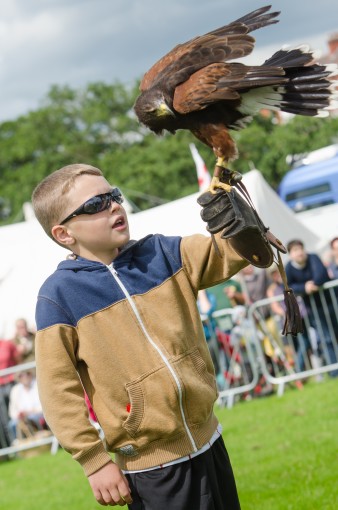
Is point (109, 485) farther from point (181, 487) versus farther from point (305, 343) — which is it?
point (305, 343)

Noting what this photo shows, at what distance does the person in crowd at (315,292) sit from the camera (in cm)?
959

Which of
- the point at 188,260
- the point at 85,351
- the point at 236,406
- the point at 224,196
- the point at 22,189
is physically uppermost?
the point at 22,189

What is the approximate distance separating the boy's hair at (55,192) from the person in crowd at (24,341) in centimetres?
784

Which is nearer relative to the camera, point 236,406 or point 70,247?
point 70,247

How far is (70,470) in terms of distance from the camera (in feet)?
25.4

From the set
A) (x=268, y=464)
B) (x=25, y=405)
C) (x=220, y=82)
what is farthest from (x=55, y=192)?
(x=25, y=405)

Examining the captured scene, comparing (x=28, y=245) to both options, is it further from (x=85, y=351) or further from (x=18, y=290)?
(x=85, y=351)

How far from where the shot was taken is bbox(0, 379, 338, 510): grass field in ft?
17.2

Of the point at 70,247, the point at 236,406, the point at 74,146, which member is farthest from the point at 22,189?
the point at 70,247

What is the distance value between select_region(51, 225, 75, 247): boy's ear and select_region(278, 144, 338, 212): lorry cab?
14853 mm

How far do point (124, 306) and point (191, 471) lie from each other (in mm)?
655

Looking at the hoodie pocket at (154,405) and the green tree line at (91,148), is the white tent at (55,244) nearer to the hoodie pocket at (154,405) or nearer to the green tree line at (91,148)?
the hoodie pocket at (154,405)

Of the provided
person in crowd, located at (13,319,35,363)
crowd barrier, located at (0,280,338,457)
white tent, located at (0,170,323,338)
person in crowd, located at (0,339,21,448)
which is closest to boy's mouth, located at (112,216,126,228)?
crowd barrier, located at (0,280,338,457)

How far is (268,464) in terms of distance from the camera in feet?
20.1
